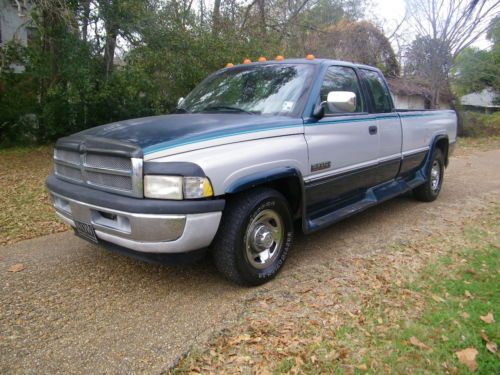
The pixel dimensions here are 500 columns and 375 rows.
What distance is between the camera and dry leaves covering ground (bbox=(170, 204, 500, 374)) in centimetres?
256

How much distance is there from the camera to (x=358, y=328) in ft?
9.59

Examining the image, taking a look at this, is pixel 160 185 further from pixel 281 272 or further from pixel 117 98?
pixel 117 98

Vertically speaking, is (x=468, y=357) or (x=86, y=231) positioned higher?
(x=86, y=231)

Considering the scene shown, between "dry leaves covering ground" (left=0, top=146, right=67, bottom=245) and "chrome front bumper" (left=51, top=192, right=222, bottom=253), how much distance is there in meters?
2.29

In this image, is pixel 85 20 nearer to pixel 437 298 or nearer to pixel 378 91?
pixel 378 91

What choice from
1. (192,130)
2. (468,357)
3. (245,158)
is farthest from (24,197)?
(468,357)

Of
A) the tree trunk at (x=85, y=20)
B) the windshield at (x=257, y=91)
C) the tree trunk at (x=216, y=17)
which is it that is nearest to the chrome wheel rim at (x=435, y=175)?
the windshield at (x=257, y=91)

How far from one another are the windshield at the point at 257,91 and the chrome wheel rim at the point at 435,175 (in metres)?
3.34

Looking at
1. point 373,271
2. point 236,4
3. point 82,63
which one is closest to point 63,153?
point 373,271

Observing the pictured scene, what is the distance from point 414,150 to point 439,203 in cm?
124

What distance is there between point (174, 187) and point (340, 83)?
2435mm

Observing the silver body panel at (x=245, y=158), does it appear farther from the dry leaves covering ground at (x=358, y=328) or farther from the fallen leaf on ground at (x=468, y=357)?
the fallen leaf on ground at (x=468, y=357)

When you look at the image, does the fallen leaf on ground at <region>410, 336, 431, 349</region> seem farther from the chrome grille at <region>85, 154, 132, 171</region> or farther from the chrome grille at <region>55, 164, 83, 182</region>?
the chrome grille at <region>55, 164, 83, 182</region>

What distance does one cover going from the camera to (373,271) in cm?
386
